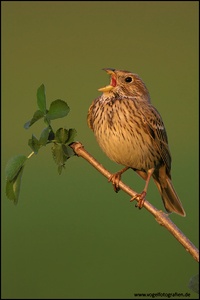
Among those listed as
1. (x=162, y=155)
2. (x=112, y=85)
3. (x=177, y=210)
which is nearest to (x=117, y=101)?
(x=112, y=85)

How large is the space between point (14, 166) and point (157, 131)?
6.53 feet

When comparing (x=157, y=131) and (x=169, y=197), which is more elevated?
(x=157, y=131)

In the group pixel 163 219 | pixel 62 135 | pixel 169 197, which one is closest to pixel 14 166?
pixel 62 135

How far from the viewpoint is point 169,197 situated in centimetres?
343

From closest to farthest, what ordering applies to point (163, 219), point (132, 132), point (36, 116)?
point (163, 219), point (36, 116), point (132, 132)

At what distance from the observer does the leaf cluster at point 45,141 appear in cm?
156

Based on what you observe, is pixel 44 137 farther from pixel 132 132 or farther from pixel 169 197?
pixel 169 197

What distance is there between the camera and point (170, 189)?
351 centimetres

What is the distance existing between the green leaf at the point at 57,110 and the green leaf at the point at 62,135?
0.05m

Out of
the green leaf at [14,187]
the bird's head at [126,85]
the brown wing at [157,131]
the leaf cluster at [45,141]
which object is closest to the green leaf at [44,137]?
the leaf cluster at [45,141]

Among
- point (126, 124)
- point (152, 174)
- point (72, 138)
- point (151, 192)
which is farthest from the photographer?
point (151, 192)

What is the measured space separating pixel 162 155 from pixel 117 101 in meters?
0.41

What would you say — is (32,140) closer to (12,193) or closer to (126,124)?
(12,193)

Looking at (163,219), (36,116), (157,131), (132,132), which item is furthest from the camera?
(157,131)
